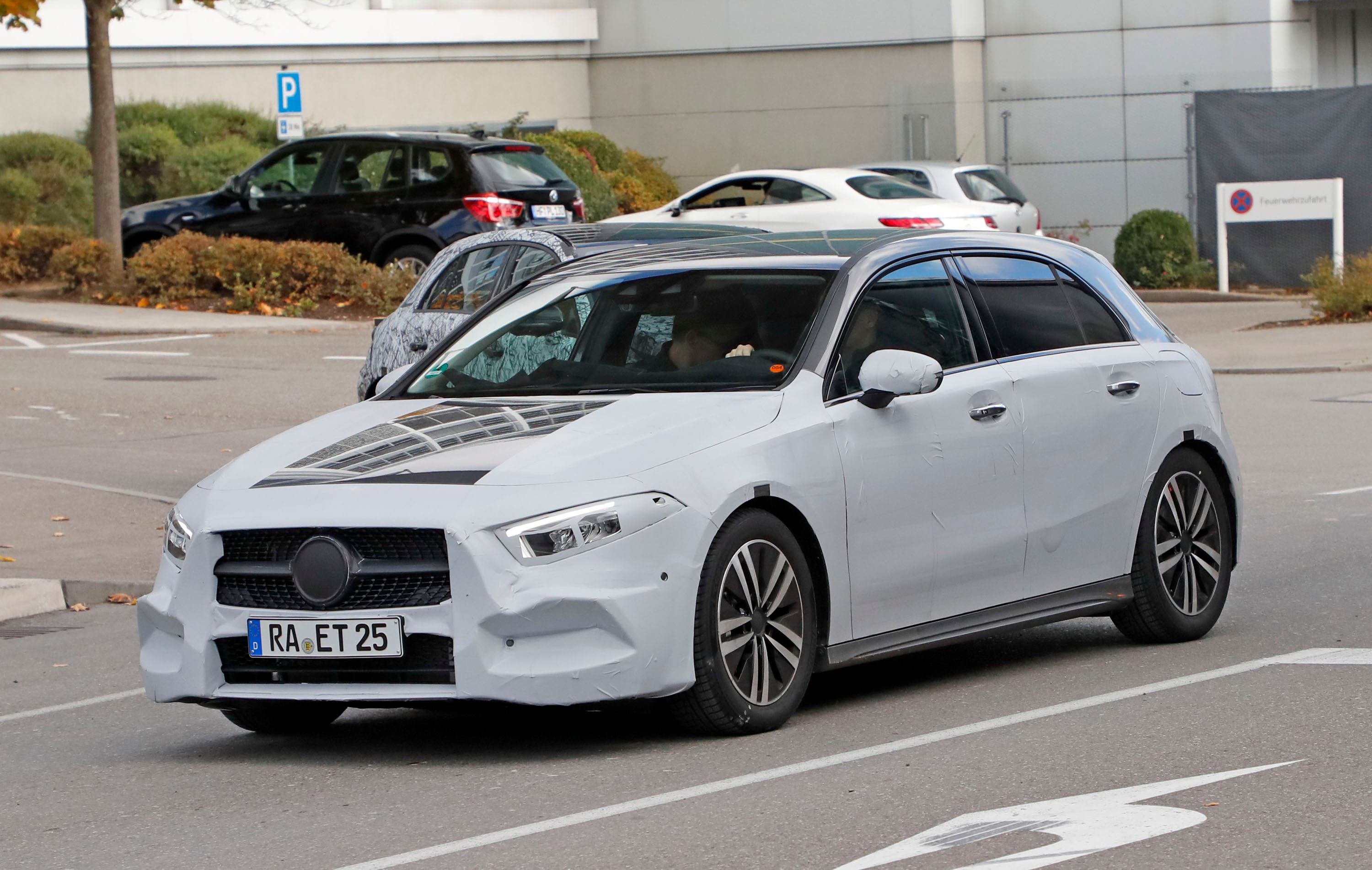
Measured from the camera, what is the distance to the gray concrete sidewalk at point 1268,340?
68.1ft

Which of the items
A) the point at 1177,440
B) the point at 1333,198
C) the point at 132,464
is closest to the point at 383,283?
the point at 132,464

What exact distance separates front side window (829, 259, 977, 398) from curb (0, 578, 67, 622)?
16.4ft

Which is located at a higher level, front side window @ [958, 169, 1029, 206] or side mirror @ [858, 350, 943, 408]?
front side window @ [958, 169, 1029, 206]

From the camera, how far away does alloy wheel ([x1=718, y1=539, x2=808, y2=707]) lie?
6.38 metres

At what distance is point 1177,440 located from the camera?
814 centimetres

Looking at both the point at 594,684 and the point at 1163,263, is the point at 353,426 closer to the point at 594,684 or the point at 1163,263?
the point at 594,684

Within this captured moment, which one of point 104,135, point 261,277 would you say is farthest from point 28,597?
point 104,135

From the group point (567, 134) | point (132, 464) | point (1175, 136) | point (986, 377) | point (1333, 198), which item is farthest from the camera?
point (567, 134)

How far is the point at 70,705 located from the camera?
7.91 m

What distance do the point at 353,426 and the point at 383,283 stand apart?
18.3m

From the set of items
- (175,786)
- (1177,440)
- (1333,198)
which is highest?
(1333,198)

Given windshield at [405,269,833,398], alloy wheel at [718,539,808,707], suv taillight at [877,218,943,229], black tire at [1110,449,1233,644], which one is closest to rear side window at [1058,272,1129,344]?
black tire at [1110,449,1233,644]

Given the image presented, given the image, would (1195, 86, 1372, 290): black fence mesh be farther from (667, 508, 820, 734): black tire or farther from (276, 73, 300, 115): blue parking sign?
(667, 508, 820, 734): black tire

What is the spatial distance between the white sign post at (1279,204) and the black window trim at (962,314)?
2166 centimetres
